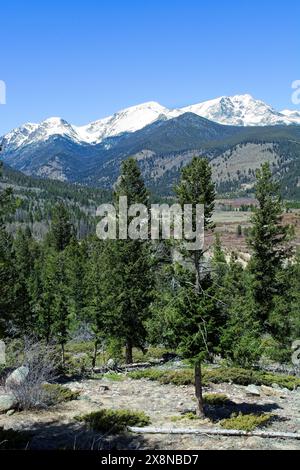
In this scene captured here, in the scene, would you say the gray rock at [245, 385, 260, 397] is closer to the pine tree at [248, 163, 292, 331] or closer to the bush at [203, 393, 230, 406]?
the bush at [203, 393, 230, 406]

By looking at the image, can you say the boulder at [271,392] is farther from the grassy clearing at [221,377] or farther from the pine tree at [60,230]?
the pine tree at [60,230]

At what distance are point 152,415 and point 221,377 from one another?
7095 millimetres

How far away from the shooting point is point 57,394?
20703 mm

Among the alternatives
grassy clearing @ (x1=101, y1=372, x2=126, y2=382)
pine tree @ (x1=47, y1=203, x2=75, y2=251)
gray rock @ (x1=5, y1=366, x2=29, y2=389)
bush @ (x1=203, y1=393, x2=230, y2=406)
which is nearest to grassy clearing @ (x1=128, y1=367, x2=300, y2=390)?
grassy clearing @ (x1=101, y1=372, x2=126, y2=382)

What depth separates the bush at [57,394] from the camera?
66.2ft

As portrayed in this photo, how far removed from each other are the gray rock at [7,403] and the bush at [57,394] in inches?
53.6

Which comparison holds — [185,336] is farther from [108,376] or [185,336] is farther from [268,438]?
[108,376]

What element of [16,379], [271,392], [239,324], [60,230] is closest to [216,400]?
[271,392]

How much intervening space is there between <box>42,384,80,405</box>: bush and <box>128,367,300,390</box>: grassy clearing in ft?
18.6

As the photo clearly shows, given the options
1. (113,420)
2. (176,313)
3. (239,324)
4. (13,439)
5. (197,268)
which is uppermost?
(197,268)

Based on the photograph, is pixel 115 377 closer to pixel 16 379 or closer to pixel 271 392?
pixel 16 379

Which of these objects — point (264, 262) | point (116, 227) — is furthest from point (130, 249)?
point (264, 262)

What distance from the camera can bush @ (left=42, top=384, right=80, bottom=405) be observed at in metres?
20.2
